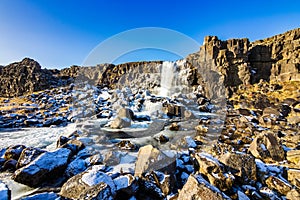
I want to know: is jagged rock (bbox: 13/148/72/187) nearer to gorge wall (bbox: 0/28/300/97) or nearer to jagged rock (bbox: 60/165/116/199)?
jagged rock (bbox: 60/165/116/199)

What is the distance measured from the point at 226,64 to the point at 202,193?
2597cm

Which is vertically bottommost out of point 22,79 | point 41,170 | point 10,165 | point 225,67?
point 10,165

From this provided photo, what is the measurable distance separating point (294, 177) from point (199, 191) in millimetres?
2439

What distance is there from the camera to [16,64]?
29.1m

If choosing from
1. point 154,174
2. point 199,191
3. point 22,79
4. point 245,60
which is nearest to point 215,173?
point 199,191

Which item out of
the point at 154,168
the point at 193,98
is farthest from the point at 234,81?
the point at 154,168

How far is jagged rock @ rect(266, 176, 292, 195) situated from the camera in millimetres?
2688

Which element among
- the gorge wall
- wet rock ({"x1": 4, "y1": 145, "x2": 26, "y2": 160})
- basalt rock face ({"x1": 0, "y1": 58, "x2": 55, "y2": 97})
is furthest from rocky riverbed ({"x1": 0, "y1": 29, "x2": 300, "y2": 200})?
basalt rock face ({"x1": 0, "y1": 58, "x2": 55, "y2": 97})

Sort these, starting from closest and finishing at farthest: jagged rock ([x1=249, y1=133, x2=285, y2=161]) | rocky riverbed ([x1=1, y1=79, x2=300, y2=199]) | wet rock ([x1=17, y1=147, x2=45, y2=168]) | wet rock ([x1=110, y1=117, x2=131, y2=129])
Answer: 1. rocky riverbed ([x1=1, y1=79, x2=300, y2=199])
2. wet rock ([x1=17, y1=147, x2=45, y2=168])
3. jagged rock ([x1=249, y1=133, x2=285, y2=161])
4. wet rock ([x1=110, y1=117, x2=131, y2=129])

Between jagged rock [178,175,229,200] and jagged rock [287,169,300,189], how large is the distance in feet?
6.90

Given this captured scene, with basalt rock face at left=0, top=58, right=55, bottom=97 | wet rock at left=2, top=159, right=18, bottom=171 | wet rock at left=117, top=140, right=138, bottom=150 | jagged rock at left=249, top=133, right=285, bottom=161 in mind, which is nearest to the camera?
wet rock at left=2, top=159, right=18, bottom=171

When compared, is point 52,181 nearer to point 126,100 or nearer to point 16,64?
point 126,100

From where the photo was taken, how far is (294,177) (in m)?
2.95

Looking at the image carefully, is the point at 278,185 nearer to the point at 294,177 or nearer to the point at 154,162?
the point at 294,177
